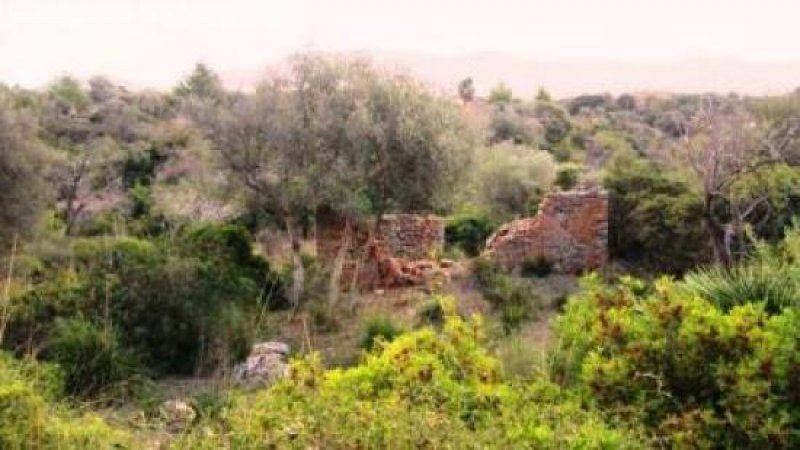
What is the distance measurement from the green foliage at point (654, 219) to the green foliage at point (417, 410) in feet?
50.6

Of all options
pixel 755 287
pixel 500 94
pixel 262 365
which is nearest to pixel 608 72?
pixel 500 94

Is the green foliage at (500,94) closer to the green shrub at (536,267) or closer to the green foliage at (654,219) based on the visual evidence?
the green foliage at (654,219)

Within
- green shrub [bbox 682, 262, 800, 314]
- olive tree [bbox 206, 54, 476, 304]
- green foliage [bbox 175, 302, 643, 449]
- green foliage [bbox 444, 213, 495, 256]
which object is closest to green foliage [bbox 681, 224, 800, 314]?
green shrub [bbox 682, 262, 800, 314]

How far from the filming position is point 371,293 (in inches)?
821

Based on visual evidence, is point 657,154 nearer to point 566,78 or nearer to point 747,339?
point 747,339

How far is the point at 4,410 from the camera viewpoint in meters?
4.80

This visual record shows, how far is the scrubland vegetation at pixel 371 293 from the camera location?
4.77 m

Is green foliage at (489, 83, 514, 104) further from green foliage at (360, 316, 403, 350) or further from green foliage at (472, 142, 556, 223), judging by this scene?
green foliage at (360, 316, 403, 350)

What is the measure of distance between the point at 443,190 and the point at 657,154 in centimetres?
1707

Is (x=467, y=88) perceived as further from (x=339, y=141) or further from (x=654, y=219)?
(x=339, y=141)

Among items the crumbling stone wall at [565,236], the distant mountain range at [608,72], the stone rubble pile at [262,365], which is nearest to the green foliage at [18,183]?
the stone rubble pile at [262,365]

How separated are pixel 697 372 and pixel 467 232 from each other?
812 inches

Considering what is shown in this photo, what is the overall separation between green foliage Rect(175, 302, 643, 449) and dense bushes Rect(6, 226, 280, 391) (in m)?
8.36

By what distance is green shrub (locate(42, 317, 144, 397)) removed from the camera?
1179 cm
